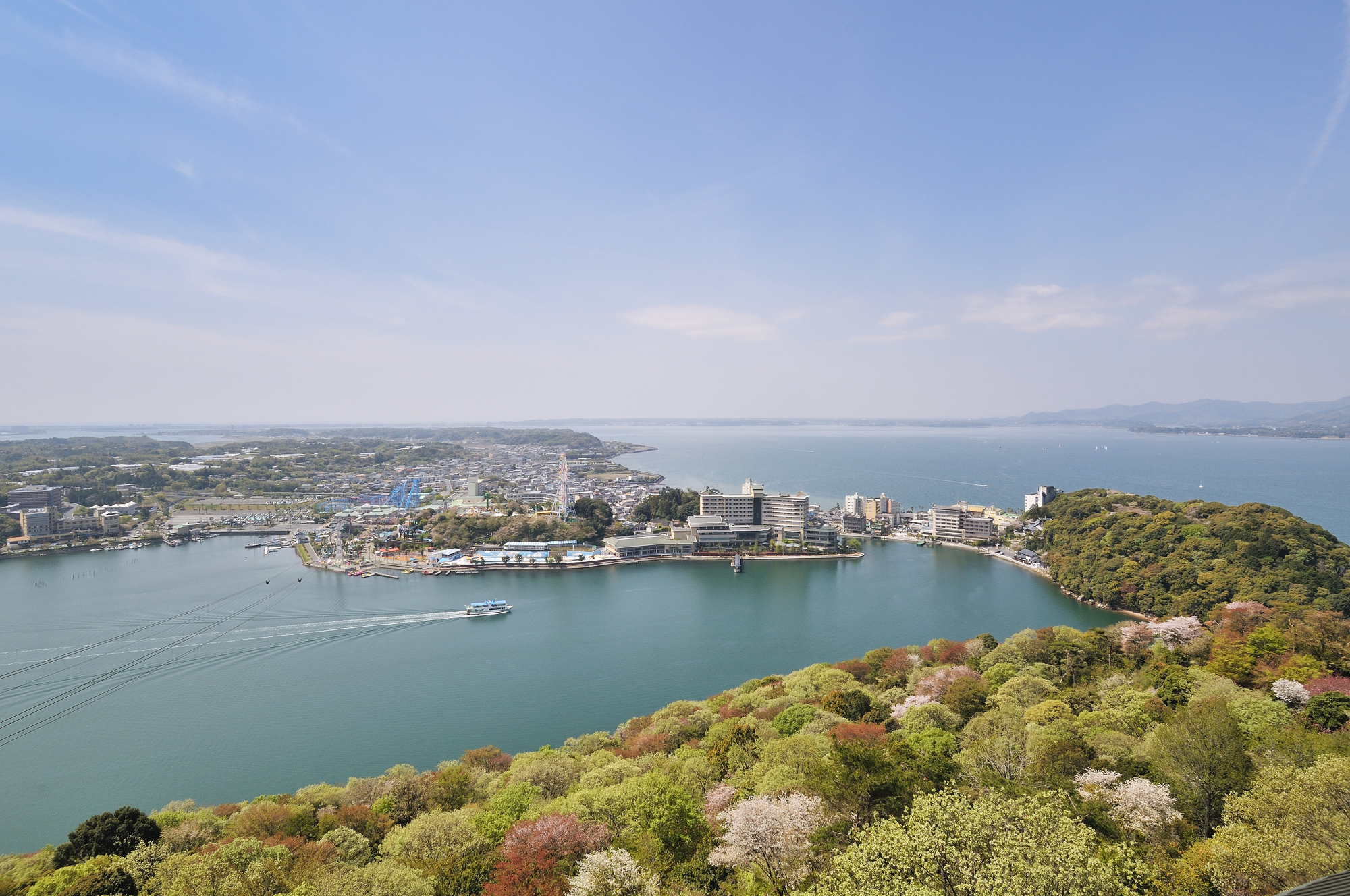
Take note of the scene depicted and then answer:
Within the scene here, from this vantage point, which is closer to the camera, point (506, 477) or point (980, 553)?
point (980, 553)

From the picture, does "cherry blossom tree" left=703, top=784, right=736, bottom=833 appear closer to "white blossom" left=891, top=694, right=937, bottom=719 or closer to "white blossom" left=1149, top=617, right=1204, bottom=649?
"white blossom" left=891, top=694, right=937, bottom=719

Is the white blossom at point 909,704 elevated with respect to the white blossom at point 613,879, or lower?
lower

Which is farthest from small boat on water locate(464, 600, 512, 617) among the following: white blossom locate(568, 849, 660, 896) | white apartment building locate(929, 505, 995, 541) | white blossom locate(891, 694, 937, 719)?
white apartment building locate(929, 505, 995, 541)

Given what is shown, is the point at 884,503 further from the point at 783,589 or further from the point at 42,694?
the point at 42,694

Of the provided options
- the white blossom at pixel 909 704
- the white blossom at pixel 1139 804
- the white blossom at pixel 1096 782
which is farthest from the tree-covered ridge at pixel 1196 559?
the white blossom at pixel 1139 804

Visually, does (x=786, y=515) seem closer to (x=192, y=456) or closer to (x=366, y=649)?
(x=366, y=649)

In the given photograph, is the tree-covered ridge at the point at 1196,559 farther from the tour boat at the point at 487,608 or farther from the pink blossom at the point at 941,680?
the tour boat at the point at 487,608

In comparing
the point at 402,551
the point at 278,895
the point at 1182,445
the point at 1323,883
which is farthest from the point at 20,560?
the point at 1182,445
